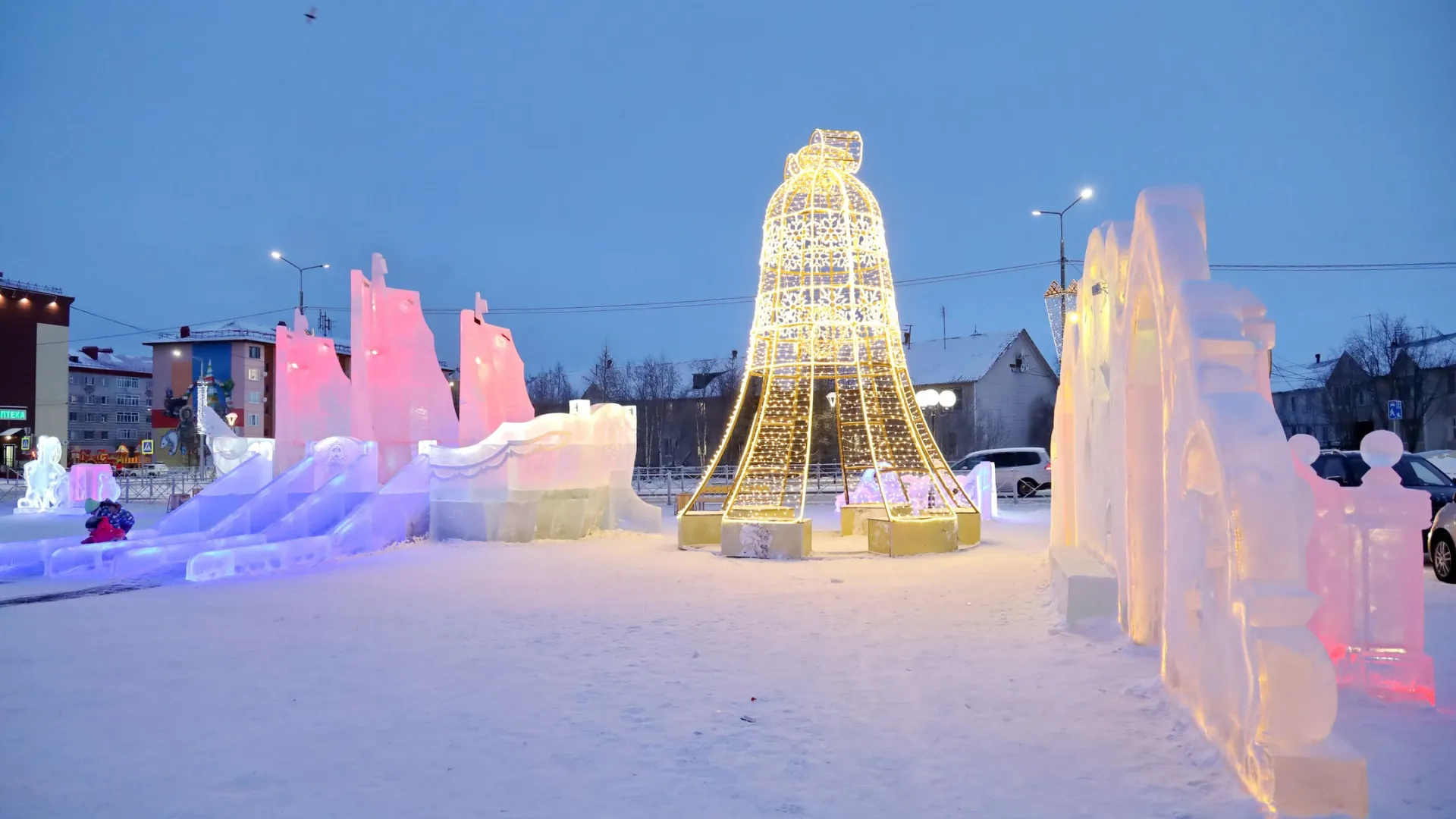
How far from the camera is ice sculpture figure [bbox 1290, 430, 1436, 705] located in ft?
18.7

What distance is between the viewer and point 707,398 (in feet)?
135

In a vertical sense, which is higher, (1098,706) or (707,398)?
(707,398)

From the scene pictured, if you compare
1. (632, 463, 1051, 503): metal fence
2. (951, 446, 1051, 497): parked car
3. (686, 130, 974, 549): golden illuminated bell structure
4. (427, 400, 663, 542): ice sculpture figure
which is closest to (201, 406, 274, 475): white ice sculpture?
(427, 400, 663, 542): ice sculpture figure

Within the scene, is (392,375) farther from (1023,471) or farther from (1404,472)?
(1404,472)

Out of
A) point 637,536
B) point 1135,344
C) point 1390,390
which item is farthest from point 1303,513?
point 1390,390

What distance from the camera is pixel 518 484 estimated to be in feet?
49.3

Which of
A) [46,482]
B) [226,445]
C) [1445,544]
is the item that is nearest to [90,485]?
[46,482]

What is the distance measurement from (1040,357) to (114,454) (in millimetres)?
50459

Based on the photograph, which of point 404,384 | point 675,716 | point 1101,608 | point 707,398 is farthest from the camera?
point 707,398

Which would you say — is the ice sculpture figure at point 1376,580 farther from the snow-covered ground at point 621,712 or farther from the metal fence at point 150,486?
the metal fence at point 150,486

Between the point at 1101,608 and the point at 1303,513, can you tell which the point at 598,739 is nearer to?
the point at 1303,513

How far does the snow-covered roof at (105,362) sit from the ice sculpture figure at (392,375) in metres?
58.7

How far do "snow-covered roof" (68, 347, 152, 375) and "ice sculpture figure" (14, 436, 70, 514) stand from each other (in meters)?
47.1

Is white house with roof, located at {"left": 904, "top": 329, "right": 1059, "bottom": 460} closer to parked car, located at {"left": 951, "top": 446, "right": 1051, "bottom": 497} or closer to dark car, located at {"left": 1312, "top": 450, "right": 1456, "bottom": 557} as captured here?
parked car, located at {"left": 951, "top": 446, "right": 1051, "bottom": 497}
